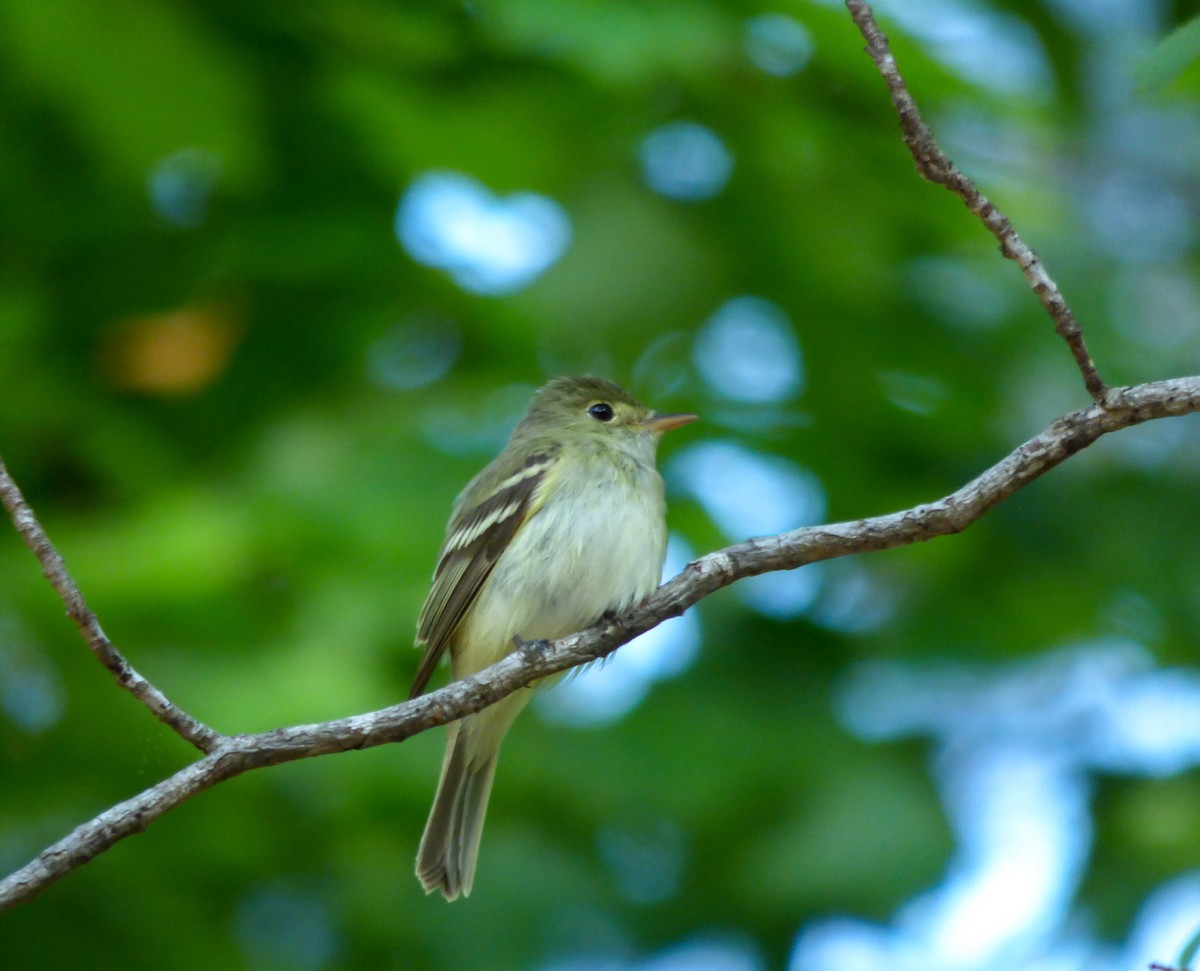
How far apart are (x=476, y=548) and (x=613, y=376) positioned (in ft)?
6.24

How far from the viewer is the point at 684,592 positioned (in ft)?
12.7

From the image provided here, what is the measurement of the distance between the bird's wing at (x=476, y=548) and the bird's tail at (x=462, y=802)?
37cm

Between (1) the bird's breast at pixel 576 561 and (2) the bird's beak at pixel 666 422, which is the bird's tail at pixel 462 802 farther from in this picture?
(2) the bird's beak at pixel 666 422

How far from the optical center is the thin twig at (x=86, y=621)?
327cm

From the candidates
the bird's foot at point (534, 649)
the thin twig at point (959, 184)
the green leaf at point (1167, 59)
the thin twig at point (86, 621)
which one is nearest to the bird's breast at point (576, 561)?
the bird's foot at point (534, 649)

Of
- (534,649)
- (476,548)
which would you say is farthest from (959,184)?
(476,548)

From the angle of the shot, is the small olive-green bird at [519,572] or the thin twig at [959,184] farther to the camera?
the small olive-green bird at [519,572]

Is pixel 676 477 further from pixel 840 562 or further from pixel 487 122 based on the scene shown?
pixel 487 122

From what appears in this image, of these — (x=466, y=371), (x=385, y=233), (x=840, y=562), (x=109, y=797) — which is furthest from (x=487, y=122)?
(x=109, y=797)

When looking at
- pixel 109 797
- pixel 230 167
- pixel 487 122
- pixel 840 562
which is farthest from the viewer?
pixel 840 562

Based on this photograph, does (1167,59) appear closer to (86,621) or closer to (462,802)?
(86,621)

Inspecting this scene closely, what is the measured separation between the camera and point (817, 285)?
7066 mm

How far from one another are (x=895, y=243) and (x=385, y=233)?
2.49 m

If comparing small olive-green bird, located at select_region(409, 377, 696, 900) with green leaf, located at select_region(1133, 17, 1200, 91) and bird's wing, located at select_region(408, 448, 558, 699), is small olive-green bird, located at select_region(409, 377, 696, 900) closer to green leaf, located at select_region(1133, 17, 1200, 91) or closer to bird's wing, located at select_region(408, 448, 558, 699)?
bird's wing, located at select_region(408, 448, 558, 699)
